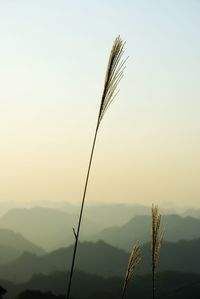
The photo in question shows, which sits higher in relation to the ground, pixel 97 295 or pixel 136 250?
pixel 136 250

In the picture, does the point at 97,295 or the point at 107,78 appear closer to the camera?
the point at 107,78

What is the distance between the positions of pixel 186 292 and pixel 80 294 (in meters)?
52.3

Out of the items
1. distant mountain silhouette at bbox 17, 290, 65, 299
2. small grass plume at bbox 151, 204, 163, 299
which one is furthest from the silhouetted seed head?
distant mountain silhouette at bbox 17, 290, 65, 299

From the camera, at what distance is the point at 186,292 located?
155625 mm

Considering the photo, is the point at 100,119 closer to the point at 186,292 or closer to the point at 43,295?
the point at 43,295

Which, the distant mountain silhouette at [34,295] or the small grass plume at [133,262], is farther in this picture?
the distant mountain silhouette at [34,295]

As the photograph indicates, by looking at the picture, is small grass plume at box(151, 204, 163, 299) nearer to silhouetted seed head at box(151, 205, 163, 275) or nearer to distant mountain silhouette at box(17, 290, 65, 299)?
silhouetted seed head at box(151, 205, 163, 275)

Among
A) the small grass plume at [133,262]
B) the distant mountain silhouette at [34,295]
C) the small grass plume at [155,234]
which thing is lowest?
the distant mountain silhouette at [34,295]

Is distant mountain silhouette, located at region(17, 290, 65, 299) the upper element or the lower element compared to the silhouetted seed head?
lower

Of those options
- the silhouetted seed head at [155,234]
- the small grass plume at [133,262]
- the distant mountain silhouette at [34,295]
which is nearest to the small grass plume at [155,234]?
the silhouetted seed head at [155,234]

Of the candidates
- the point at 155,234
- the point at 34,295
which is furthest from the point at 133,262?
the point at 34,295

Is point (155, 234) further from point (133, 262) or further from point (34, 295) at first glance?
point (34, 295)

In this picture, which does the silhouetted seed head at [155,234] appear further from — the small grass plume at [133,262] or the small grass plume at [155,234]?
the small grass plume at [133,262]

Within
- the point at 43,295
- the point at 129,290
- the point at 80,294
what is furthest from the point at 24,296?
the point at 80,294
